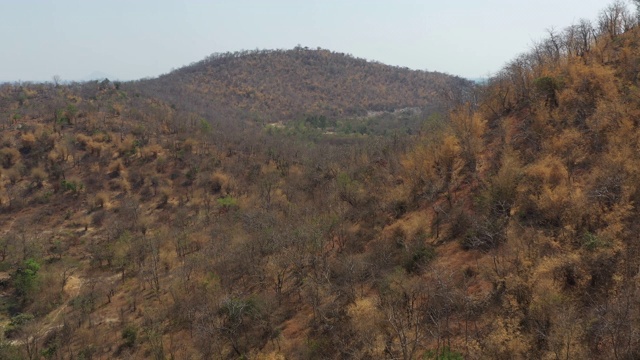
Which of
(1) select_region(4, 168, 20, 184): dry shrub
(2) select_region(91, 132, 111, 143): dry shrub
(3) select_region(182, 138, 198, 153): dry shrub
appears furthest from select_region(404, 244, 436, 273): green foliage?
(2) select_region(91, 132, 111, 143): dry shrub

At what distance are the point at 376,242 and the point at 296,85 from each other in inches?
4275

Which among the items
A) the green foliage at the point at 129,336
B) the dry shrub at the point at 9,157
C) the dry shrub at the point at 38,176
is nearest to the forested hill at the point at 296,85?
the dry shrub at the point at 9,157

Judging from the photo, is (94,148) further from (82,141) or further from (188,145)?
(188,145)

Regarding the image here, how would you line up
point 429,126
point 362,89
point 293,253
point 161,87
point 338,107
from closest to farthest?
point 293,253 < point 429,126 < point 161,87 < point 338,107 < point 362,89

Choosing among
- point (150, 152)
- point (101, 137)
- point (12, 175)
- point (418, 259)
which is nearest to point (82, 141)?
point (101, 137)

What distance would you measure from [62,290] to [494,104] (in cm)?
4224

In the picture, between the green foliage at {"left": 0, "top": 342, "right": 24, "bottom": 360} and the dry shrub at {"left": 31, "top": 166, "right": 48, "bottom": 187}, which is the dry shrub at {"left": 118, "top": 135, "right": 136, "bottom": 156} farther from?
the green foliage at {"left": 0, "top": 342, "right": 24, "bottom": 360}

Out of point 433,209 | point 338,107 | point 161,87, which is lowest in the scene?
point 433,209

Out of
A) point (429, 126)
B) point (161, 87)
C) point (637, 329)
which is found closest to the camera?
point (637, 329)

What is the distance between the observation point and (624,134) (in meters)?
22.6

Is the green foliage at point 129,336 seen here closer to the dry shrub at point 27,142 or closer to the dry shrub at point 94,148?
the dry shrub at point 94,148

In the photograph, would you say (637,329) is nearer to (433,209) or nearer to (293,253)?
(433,209)

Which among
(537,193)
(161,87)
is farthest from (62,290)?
(161,87)

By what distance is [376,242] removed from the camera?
27531mm
